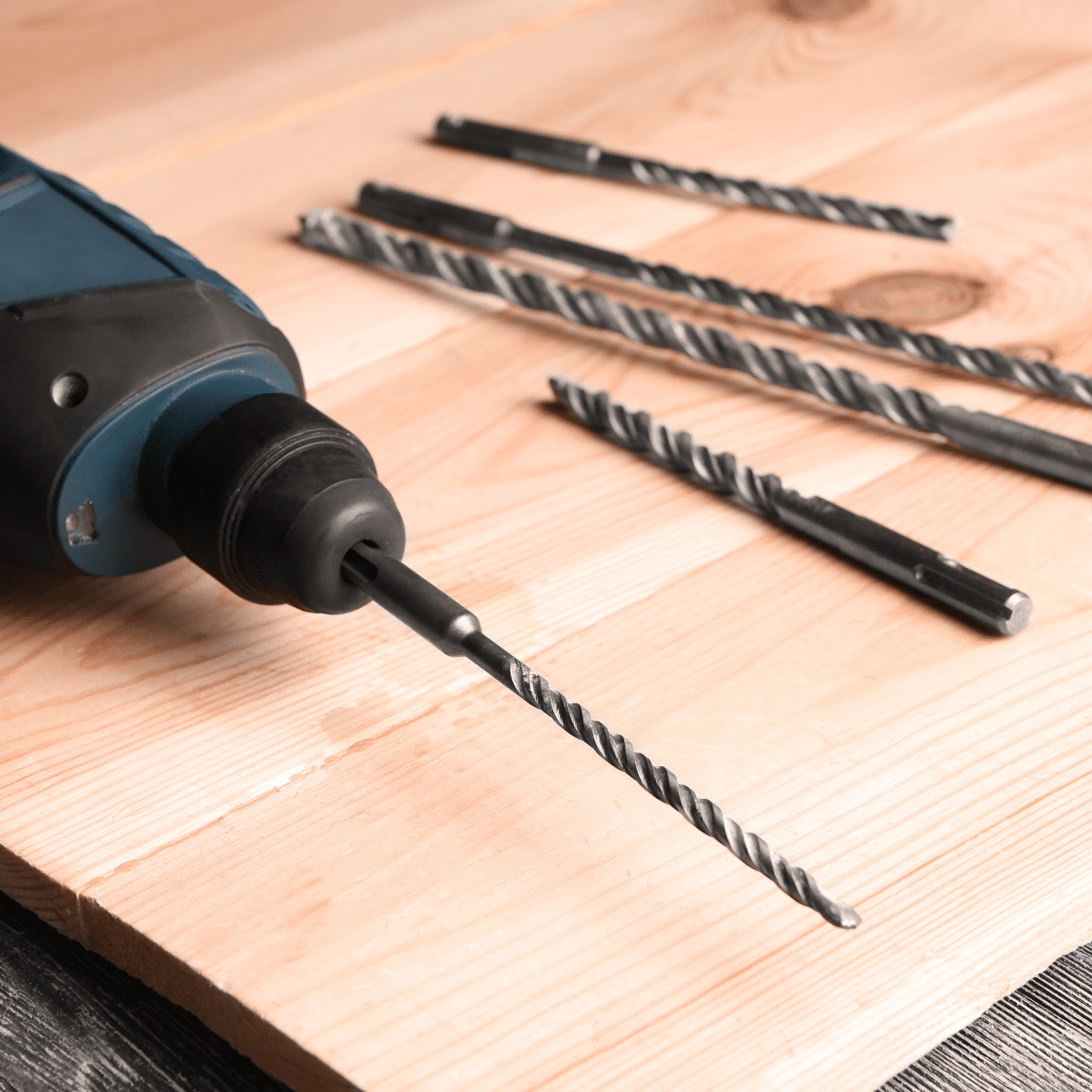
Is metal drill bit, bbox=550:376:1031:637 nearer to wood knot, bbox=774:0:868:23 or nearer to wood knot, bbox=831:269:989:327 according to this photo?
wood knot, bbox=831:269:989:327

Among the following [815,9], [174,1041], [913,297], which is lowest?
[174,1041]

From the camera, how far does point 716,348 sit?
2.68 feet

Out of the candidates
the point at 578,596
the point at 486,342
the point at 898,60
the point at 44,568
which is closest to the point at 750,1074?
the point at 578,596

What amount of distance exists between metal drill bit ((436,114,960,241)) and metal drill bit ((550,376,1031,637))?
28cm

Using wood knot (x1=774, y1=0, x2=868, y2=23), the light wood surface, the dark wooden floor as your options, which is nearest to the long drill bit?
the light wood surface

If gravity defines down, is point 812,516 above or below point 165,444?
below

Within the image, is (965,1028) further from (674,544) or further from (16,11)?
(16,11)

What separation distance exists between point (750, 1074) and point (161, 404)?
35 cm

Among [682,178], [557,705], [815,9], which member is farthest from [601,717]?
[815,9]

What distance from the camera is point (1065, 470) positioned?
703 millimetres

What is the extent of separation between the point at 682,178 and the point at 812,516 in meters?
0.41

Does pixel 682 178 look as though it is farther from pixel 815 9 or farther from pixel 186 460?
pixel 186 460

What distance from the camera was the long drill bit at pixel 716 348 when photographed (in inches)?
28.1

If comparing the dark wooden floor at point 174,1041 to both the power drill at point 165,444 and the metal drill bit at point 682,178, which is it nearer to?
the power drill at point 165,444
